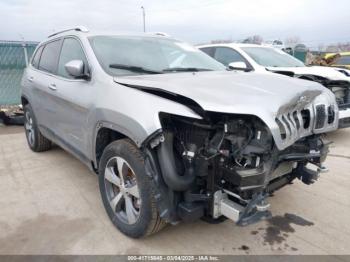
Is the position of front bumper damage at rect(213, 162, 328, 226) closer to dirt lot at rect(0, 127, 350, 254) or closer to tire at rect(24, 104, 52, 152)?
dirt lot at rect(0, 127, 350, 254)

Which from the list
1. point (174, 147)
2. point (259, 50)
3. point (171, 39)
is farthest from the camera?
point (259, 50)

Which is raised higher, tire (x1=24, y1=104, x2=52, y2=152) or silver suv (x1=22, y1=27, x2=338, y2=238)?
silver suv (x1=22, y1=27, x2=338, y2=238)

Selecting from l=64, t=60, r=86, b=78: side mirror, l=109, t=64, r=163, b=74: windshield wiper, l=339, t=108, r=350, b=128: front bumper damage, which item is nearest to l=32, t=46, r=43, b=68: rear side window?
l=64, t=60, r=86, b=78: side mirror

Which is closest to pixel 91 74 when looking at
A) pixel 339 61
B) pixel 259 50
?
pixel 259 50

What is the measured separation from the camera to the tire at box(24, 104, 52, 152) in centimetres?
520

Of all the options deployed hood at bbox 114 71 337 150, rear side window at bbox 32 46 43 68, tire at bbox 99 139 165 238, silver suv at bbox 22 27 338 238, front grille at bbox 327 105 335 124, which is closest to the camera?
deployed hood at bbox 114 71 337 150

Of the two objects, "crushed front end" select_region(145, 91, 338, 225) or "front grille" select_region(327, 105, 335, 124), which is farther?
"front grille" select_region(327, 105, 335, 124)

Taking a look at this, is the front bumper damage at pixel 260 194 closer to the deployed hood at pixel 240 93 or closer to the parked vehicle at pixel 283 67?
the deployed hood at pixel 240 93

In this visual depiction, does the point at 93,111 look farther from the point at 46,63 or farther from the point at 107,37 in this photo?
the point at 46,63

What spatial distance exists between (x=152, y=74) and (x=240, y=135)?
3.99 ft

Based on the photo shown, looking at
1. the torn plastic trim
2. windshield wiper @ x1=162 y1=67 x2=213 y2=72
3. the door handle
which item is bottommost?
the torn plastic trim

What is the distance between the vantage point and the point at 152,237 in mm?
2965

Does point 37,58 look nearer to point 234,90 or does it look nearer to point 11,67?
point 234,90

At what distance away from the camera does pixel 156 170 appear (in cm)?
247
